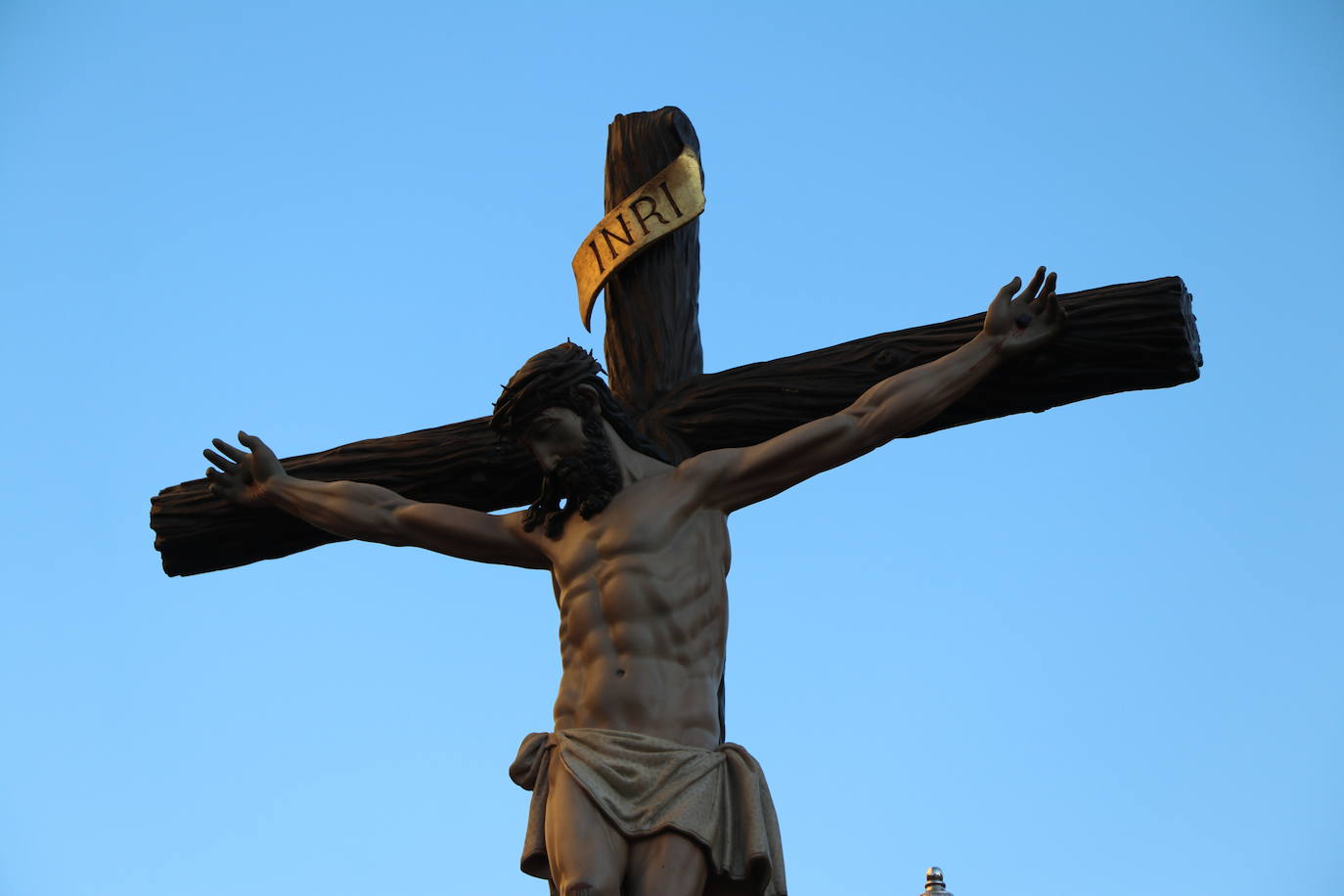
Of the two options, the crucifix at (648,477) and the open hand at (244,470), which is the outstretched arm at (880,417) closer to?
the crucifix at (648,477)

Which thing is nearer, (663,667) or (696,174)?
(663,667)

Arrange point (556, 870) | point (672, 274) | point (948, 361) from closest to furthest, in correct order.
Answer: point (556, 870) < point (948, 361) < point (672, 274)

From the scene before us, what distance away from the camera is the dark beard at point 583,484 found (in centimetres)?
689

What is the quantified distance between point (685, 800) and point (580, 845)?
30cm

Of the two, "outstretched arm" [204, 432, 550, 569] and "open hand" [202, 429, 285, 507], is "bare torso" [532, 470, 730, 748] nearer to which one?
"outstretched arm" [204, 432, 550, 569]

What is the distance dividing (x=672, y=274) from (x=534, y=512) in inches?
44.2

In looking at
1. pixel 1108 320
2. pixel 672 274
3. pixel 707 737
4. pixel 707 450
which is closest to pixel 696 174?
pixel 672 274

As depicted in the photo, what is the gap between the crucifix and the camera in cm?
641

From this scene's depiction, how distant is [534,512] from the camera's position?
7016 mm

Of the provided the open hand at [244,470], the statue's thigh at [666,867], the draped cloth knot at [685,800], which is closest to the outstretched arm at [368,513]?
the open hand at [244,470]

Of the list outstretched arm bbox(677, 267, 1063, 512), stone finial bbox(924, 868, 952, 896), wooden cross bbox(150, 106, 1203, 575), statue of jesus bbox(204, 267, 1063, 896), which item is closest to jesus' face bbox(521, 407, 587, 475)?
statue of jesus bbox(204, 267, 1063, 896)

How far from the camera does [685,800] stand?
637cm

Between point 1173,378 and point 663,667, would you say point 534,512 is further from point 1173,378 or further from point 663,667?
point 1173,378

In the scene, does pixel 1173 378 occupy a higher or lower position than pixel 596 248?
lower
